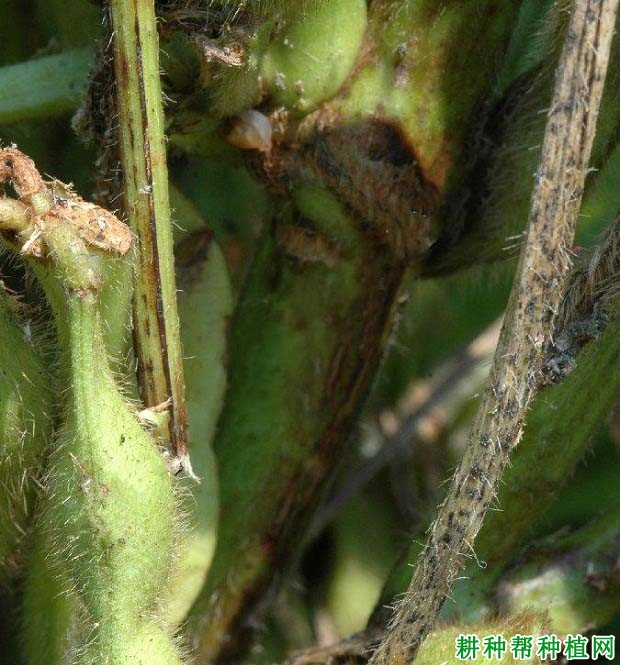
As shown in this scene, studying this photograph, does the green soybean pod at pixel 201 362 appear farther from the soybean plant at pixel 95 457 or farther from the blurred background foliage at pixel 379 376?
the soybean plant at pixel 95 457

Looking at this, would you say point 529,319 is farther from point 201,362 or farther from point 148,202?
point 201,362

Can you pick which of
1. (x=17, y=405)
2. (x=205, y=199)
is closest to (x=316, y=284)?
(x=205, y=199)

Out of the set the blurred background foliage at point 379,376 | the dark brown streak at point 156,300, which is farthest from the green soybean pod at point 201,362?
the dark brown streak at point 156,300

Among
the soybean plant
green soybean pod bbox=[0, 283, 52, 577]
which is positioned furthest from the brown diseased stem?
green soybean pod bbox=[0, 283, 52, 577]

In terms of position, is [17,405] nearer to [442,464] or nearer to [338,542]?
[338,542]

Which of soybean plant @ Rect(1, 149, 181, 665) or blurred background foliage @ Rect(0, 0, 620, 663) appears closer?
soybean plant @ Rect(1, 149, 181, 665)

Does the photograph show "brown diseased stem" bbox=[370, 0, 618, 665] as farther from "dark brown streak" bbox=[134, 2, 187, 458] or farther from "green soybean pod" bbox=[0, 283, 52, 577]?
"green soybean pod" bbox=[0, 283, 52, 577]
